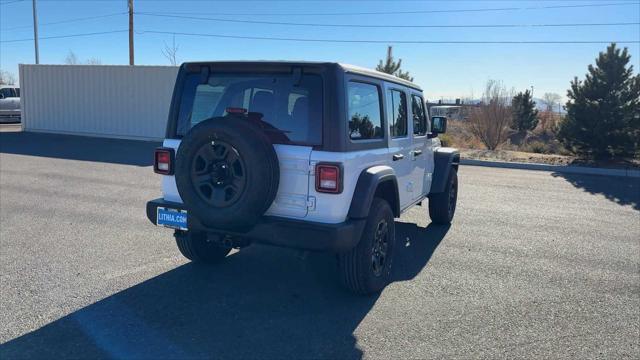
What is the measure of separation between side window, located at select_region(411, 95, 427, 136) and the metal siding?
14.7m

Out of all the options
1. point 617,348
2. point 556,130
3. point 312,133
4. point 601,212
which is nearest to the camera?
point 617,348

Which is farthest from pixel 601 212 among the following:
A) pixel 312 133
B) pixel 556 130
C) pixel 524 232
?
pixel 556 130

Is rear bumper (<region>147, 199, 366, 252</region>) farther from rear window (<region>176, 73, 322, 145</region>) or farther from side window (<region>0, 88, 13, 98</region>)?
side window (<region>0, 88, 13, 98</region>)

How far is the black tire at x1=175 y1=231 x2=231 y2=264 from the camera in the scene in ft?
16.9

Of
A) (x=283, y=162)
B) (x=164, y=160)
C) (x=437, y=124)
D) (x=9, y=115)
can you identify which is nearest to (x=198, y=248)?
(x=164, y=160)

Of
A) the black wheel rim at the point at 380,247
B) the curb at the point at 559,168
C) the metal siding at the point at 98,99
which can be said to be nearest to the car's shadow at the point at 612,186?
the curb at the point at 559,168

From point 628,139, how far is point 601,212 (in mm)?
7702

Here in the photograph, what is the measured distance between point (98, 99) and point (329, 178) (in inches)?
750

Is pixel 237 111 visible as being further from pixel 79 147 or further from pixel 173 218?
pixel 79 147

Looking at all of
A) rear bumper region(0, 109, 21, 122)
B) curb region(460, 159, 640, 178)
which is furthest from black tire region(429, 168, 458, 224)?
rear bumper region(0, 109, 21, 122)

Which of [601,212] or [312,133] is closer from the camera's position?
[312,133]

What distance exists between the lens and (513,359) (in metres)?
3.58

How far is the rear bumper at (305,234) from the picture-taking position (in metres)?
3.93

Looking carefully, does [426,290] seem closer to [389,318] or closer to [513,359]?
[389,318]
